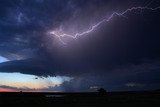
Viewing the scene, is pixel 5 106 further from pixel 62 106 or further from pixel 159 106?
pixel 159 106

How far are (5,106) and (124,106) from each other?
15.3 metres

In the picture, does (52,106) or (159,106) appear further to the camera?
(52,106)

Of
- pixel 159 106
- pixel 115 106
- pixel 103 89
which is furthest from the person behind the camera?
pixel 103 89

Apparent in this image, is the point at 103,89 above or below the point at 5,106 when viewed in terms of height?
above

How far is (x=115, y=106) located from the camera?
1394 inches

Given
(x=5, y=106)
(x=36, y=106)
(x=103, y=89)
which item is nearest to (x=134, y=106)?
(x=36, y=106)

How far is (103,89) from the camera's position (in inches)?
2859

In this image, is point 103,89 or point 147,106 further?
point 103,89

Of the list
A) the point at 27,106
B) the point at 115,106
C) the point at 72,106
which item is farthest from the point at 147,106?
the point at 27,106

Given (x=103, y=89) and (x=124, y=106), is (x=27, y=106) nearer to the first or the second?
(x=124, y=106)

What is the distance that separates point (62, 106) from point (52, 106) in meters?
1.33

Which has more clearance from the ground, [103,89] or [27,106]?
[103,89]

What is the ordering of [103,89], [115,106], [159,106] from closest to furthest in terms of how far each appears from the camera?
[159,106], [115,106], [103,89]

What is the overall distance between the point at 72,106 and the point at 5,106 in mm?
8666
